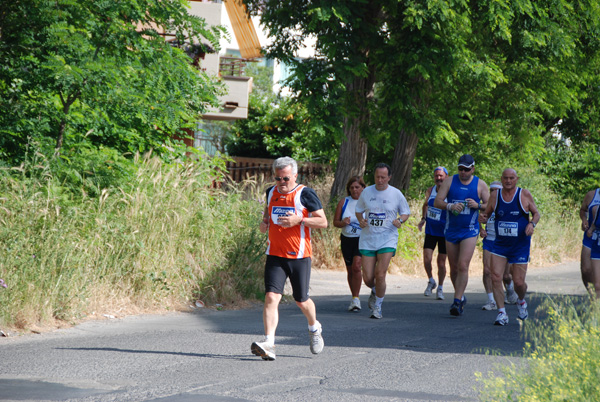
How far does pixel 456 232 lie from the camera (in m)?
10.5

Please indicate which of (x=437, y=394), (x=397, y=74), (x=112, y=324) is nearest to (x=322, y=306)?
(x=112, y=324)

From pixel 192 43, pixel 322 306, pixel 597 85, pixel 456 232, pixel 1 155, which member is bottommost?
pixel 322 306

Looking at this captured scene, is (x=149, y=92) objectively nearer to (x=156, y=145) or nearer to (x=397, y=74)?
(x=156, y=145)

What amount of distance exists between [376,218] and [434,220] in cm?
291

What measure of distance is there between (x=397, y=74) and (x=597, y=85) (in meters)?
12.2

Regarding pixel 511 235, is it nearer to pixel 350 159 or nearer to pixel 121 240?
pixel 121 240

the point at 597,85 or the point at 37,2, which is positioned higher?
the point at 597,85

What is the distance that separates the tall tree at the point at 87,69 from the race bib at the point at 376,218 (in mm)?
3407

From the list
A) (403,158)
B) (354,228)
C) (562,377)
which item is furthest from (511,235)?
(403,158)

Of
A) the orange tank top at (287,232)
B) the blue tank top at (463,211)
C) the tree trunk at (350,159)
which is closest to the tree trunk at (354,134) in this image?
the tree trunk at (350,159)

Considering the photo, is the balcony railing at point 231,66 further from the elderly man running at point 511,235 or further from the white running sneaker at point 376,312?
the elderly man running at point 511,235

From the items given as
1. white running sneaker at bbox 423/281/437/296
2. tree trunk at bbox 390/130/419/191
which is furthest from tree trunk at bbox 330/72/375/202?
white running sneaker at bbox 423/281/437/296

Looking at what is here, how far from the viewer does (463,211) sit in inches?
408

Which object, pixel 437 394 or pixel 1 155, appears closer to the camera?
pixel 437 394
